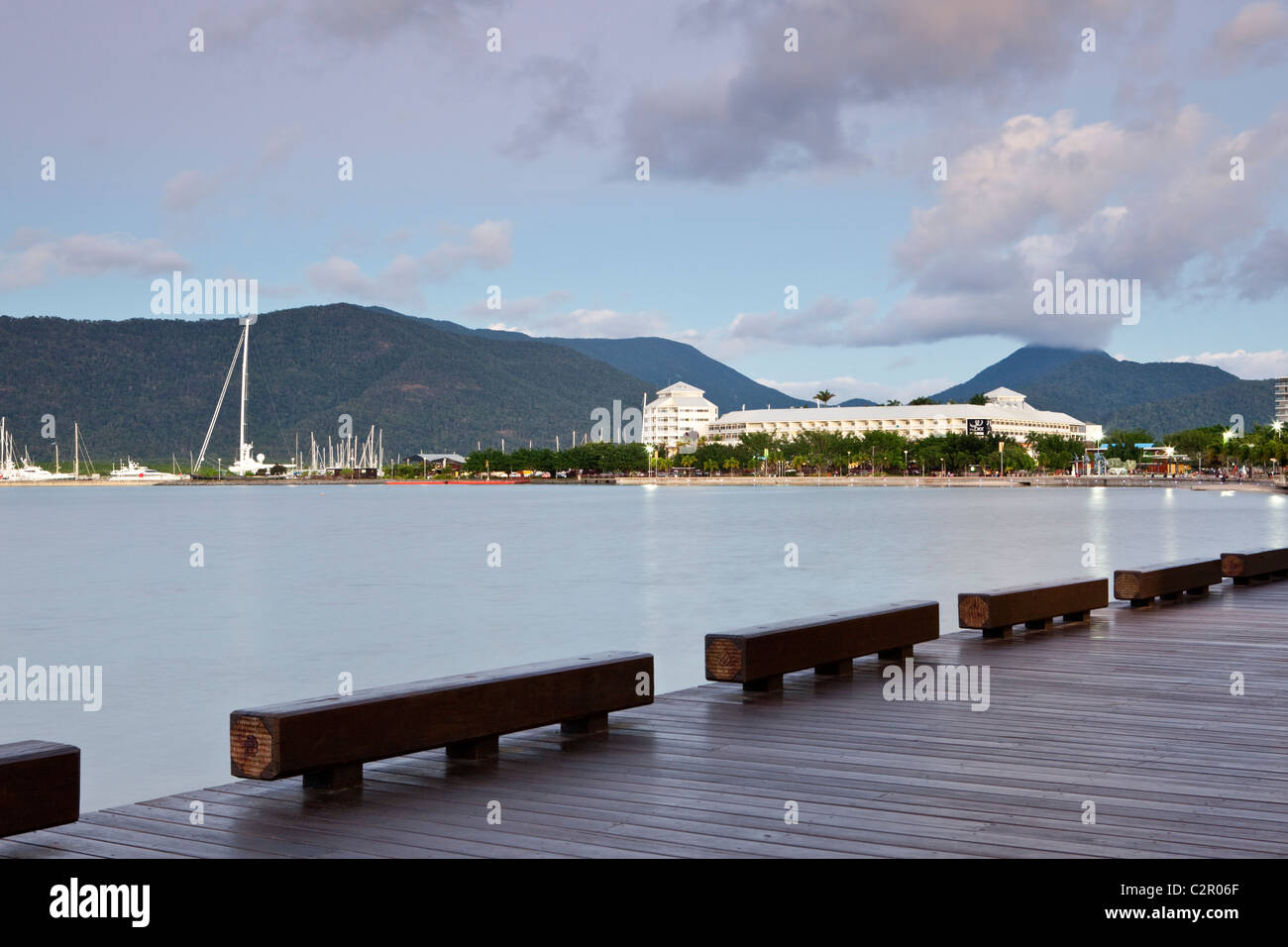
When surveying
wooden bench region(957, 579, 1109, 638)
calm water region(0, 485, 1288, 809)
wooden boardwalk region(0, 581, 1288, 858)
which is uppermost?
wooden bench region(957, 579, 1109, 638)

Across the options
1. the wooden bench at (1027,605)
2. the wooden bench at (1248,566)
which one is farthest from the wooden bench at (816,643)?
the wooden bench at (1248,566)

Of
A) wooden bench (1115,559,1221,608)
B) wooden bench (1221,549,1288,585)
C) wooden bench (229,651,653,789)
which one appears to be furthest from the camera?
wooden bench (1221,549,1288,585)

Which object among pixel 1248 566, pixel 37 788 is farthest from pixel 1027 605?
pixel 37 788

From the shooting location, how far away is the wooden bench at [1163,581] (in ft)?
53.6

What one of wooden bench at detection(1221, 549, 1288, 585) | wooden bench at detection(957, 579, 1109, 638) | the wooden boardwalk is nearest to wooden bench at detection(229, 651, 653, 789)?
the wooden boardwalk

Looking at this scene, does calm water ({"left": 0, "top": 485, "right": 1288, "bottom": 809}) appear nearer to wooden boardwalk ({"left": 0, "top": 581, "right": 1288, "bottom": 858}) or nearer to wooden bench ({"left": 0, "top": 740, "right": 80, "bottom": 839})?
wooden boardwalk ({"left": 0, "top": 581, "right": 1288, "bottom": 858})

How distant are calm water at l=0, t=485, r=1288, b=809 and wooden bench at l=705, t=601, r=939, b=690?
724 centimetres

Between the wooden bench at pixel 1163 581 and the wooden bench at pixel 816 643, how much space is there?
231 inches

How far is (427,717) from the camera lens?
6828mm

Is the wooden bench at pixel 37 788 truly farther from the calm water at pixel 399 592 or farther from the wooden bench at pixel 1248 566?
the wooden bench at pixel 1248 566

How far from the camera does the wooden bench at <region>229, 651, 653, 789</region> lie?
6172mm

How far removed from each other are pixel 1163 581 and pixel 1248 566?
4086 millimetres

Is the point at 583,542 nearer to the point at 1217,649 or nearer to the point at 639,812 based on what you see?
the point at 1217,649

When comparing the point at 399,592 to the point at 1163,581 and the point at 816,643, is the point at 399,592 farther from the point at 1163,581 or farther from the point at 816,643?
the point at 816,643
